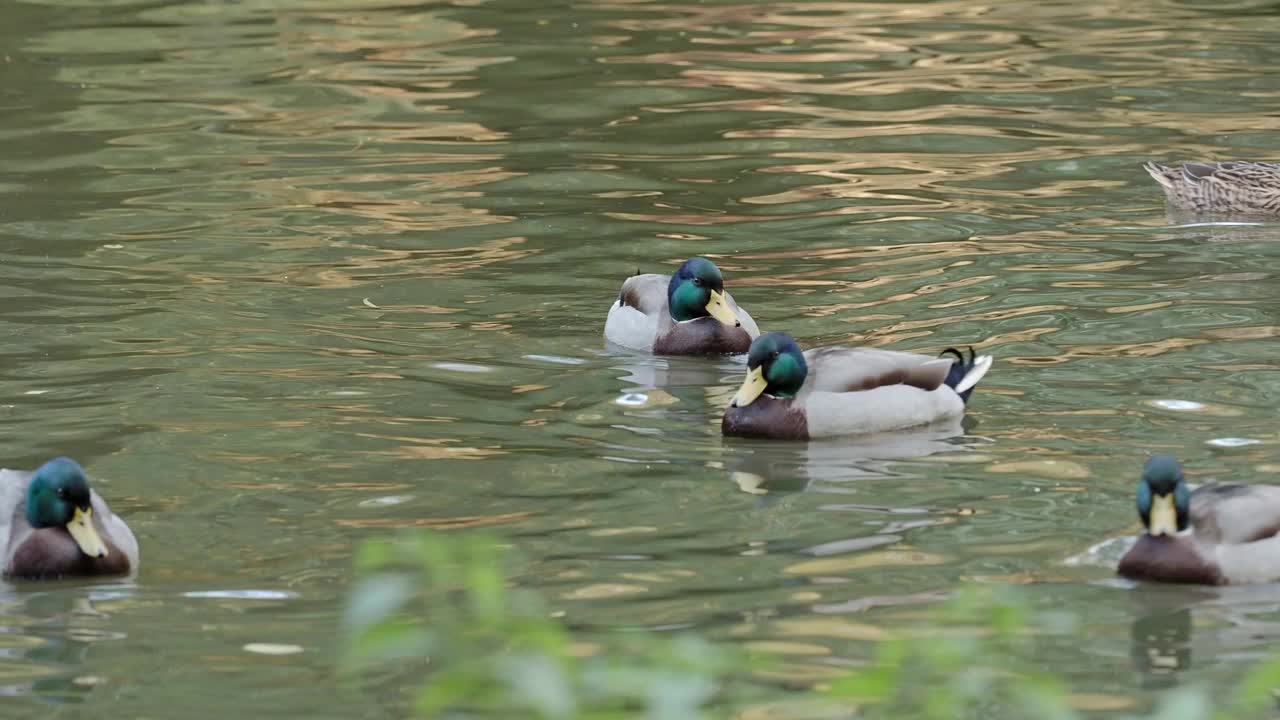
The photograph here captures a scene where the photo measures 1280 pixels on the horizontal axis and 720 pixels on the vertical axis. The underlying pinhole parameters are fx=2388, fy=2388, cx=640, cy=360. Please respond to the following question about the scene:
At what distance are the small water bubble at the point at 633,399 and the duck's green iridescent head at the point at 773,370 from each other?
768 millimetres

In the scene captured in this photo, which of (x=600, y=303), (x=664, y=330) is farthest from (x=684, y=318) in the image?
(x=600, y=303)

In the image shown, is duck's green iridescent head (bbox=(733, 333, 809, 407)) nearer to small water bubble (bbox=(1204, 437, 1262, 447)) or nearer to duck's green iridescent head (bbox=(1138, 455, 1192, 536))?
small water bubble (bbox=(1204, 437, 1262, 447))

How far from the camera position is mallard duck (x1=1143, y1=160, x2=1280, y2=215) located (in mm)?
15148

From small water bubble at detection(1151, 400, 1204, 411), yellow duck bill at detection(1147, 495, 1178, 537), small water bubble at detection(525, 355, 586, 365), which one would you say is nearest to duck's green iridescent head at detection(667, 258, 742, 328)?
small water bubble at detection(525, 355, 586, 365)

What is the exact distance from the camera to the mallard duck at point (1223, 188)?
15.1 meters

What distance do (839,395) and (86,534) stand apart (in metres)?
3.63

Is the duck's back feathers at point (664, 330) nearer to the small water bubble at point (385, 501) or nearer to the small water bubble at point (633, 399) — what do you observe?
the small water bubble at point (633, 399)

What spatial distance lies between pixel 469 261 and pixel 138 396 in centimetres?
351

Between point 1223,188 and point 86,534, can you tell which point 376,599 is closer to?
point 86,534

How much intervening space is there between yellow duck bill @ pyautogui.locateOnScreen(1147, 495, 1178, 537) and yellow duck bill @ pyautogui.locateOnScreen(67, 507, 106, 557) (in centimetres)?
371

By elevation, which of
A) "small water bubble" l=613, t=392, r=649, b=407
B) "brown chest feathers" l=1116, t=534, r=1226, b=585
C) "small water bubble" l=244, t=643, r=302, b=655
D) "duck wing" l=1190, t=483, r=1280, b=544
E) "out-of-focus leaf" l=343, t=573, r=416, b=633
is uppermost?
"out-of-focus leaf" l=343, t=573, r=416, b=633

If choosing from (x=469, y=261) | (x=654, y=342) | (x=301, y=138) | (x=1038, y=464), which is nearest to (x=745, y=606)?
(x=1038, y=464)

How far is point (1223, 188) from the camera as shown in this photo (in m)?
15.2

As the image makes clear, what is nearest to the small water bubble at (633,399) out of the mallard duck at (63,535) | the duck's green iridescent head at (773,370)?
the duck's green iridescent head at (773,370)
